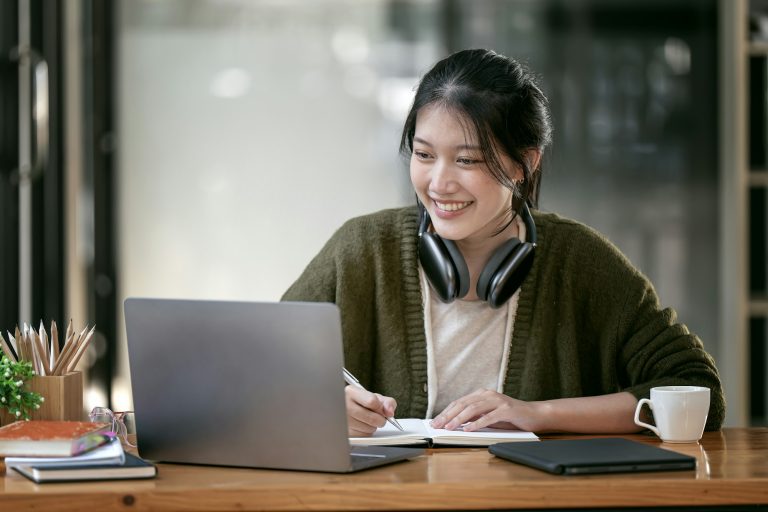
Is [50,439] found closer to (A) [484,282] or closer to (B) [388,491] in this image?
(B) [388,491]

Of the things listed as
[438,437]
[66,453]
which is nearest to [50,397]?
[66,453]

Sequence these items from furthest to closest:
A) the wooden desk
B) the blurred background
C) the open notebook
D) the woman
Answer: the blurred background, the woman, the open notebook, the wooden desk

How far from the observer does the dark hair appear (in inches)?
73.6

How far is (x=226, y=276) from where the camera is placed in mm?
3666

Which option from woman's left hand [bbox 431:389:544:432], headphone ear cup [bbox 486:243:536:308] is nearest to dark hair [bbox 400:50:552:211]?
headphone ear cup [bbox 486:243:536:308]

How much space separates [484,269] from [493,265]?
2cm

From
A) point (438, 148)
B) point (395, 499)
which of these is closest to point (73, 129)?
point (438, 148)

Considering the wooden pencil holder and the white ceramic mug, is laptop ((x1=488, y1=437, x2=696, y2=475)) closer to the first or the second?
the white ceramic mug

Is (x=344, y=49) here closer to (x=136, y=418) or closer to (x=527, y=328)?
(x=527, y=328)

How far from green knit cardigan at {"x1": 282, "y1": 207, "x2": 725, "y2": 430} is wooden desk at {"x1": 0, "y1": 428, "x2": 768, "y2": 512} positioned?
594mm

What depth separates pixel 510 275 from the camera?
1913mm

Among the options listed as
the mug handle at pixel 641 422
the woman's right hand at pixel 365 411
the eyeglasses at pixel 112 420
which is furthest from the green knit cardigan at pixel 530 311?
the eyeglasses at pixel 112 420

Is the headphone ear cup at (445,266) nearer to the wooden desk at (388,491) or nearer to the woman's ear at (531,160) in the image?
the woman's ear at (531,160)

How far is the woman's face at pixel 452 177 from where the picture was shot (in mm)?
1866
